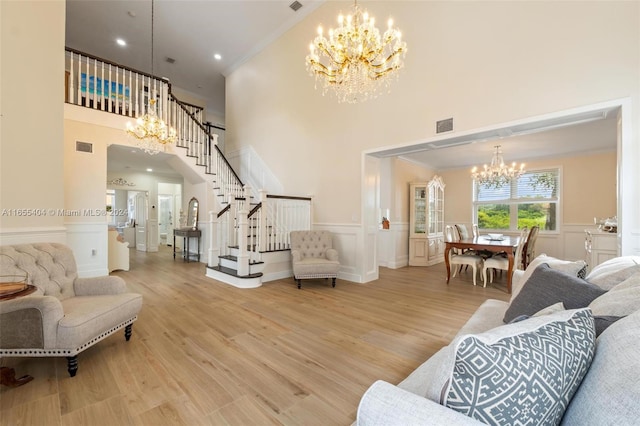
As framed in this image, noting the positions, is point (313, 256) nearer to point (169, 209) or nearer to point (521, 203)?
point (521, 203)

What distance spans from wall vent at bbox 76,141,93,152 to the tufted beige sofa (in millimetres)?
3523

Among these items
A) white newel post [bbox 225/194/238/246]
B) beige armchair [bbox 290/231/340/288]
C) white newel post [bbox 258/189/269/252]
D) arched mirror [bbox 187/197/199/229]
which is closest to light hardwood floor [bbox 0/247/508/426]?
beige armchair [bbox 290/231/340/288]

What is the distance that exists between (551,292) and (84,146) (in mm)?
6976

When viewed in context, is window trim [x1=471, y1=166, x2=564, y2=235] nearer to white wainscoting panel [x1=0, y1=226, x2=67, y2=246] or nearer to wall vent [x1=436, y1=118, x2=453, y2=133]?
wall vent [x1=436, y1=118, x2=453, y2=133]

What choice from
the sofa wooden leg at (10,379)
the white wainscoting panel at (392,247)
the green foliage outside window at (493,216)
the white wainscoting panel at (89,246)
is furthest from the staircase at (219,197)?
the green foliage outside window at (493,216)

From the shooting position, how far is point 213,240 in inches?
225

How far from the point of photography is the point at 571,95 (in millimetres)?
2961

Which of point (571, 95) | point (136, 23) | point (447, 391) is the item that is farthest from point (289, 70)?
point (447, 391)

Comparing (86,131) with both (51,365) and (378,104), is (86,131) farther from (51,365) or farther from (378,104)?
(378,104)

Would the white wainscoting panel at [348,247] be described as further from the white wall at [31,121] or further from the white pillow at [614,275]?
the white wall at [31,121]

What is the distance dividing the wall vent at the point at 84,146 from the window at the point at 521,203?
883 centimetres

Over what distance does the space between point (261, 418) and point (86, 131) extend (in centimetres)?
608

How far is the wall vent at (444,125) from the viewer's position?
3783mm

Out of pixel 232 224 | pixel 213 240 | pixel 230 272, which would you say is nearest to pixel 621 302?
pixel 230 272
